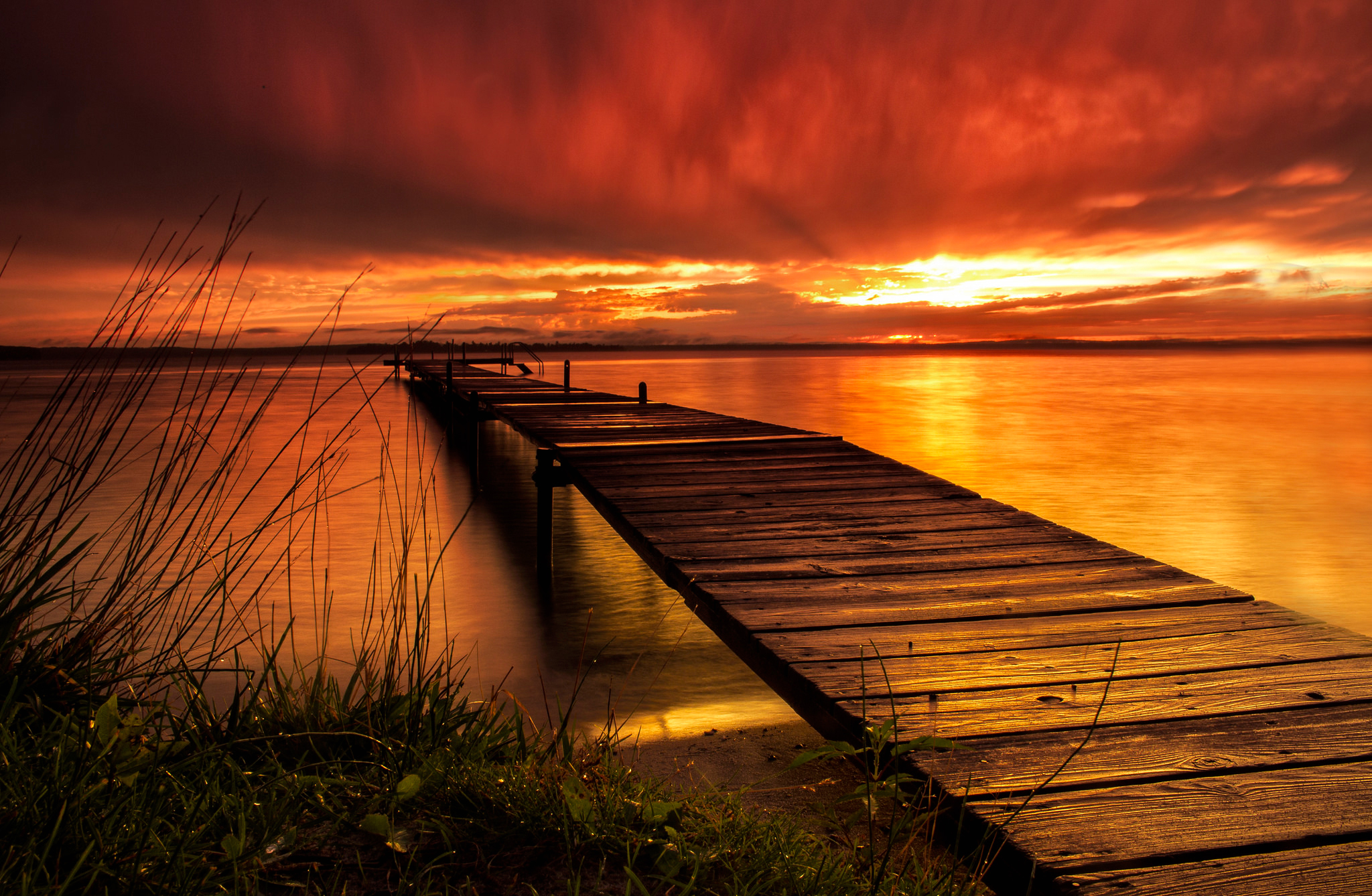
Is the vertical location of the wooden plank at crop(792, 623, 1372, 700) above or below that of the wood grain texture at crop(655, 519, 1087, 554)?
below

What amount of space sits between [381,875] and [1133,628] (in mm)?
2104

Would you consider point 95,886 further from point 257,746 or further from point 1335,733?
point 1335,733

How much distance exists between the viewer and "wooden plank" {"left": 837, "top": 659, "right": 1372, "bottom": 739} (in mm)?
1838

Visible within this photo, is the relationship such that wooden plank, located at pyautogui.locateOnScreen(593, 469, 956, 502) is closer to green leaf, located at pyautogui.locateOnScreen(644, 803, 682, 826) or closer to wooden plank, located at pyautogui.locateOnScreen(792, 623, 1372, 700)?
wooden plank, located at pyautogui.locateOnScreen(792, 623, 1372, 700)

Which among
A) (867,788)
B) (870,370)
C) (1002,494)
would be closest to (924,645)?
(867,788)

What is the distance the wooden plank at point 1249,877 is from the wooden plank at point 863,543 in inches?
76.7

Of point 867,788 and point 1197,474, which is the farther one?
point 1197,474

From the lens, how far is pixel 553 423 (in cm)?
846

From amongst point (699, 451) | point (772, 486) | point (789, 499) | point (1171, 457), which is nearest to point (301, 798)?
point (789, 499)

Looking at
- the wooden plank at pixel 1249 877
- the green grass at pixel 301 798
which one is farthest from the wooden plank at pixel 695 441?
the wooden plank at pixel 1249 877

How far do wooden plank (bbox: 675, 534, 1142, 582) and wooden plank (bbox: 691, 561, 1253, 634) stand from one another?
70 millimetres

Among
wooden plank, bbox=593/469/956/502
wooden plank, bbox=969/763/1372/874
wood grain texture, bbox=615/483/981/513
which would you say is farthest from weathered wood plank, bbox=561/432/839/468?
wooden plank, bbox=969/763/1372/874

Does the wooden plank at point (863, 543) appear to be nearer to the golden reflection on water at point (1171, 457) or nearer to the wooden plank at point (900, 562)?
the wooden plank at point (900, 562)

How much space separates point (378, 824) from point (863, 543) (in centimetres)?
231
